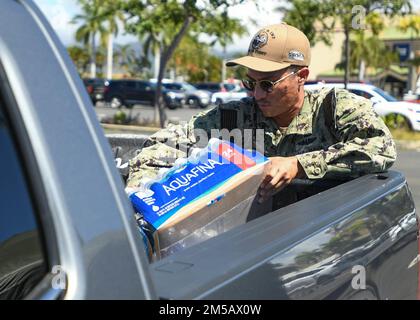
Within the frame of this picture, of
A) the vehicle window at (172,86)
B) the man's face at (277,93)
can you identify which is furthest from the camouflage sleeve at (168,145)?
the vehicle window at (172,86)

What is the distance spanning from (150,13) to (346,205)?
51.6 feet

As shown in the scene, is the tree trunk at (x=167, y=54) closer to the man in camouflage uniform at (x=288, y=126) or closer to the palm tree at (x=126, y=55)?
the man in camouflage uniform at (x=288, y=126)

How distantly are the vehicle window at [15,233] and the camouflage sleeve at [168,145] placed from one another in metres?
0.71

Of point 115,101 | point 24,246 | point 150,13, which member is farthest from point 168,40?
point 24,246

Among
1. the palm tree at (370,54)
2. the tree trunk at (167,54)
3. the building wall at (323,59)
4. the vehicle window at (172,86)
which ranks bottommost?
the building wall at (323,59)

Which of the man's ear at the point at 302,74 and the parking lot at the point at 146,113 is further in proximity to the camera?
the parking lot at the point at 146,113

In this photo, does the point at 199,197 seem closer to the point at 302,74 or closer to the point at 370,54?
the point at 302,74

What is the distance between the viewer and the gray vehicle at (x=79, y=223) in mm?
1148

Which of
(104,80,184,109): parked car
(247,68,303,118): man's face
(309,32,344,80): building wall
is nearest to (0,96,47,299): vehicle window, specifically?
(247,68,303,118): man's face

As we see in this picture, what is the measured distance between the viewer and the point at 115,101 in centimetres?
3666

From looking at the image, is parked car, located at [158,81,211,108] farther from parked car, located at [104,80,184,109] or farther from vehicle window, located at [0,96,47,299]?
vehicle window, located at [0,96,47,299]

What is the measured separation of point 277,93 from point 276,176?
71 centimetres

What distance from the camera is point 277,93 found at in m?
3.01
